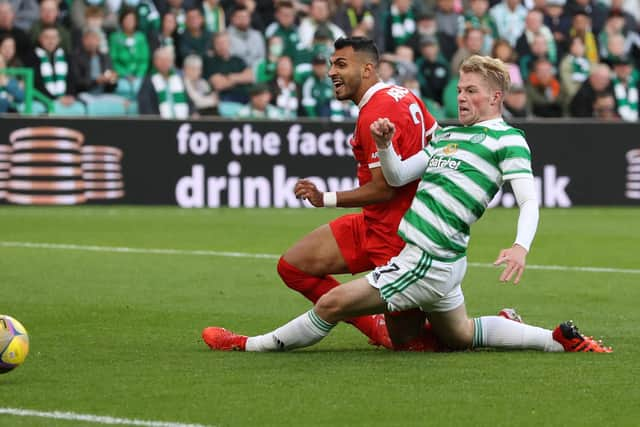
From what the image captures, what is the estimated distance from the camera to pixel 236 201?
19.3 m

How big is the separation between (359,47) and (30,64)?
42.9ft

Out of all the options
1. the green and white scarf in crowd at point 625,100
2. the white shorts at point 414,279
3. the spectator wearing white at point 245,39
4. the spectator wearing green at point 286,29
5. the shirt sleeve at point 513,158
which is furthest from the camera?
the green and white scarf in crowd at point 625,100

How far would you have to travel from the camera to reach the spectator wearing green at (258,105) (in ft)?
66.9

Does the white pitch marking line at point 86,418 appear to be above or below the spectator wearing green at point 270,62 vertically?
below

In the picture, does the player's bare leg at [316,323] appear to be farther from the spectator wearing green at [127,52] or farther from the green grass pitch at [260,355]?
the spectator wearing green at [127,52]

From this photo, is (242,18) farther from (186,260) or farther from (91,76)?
(186,260)

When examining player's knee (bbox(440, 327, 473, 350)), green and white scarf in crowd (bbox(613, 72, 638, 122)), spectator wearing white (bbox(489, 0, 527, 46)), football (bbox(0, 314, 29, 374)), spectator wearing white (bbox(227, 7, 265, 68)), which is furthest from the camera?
spectator wearing white (bbox(489, 0, 527, 46))

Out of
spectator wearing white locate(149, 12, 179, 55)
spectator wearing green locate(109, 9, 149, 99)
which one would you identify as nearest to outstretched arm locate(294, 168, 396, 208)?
spectator wearing green locate(109, 9, 149, 99)

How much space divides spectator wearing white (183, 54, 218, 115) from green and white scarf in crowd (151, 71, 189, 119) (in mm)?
128

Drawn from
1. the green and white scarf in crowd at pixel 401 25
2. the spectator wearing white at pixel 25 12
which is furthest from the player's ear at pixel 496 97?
the green and white scarf in crowd at pixel 401 25

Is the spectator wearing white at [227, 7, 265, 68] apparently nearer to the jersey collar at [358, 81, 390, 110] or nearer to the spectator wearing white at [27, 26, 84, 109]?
the spectator wearing white at [27, 26, 84, 109]

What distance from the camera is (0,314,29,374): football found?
6621mm

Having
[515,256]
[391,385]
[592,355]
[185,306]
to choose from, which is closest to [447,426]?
[391,385]

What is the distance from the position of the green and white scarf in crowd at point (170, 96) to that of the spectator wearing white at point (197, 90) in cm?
13
